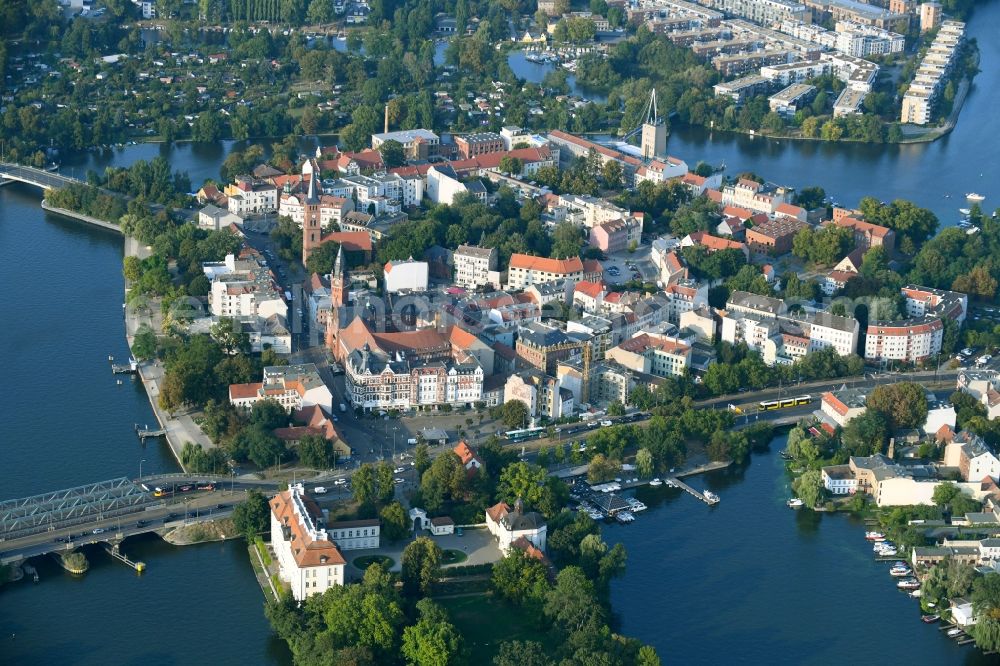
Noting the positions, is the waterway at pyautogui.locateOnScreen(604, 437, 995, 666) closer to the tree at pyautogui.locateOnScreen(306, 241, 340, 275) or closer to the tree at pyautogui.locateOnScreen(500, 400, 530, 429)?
the tree at pyautogui.locateOnScreen(500, 400, 530, 429)

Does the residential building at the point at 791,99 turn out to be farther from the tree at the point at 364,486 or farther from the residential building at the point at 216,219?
the tree at the point at 364,486

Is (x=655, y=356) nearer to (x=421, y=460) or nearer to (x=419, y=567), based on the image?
(x=421, y=460)

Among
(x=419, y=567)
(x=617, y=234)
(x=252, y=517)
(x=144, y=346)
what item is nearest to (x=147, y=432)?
(x=144, y=346)

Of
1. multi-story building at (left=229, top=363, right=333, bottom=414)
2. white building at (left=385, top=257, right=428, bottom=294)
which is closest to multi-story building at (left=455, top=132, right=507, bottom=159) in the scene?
white building at (left=385, top=257, right=428, bottom=294)

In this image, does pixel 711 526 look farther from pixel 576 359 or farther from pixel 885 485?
pixel 576 359

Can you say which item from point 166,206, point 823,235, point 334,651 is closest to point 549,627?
point 334,651
